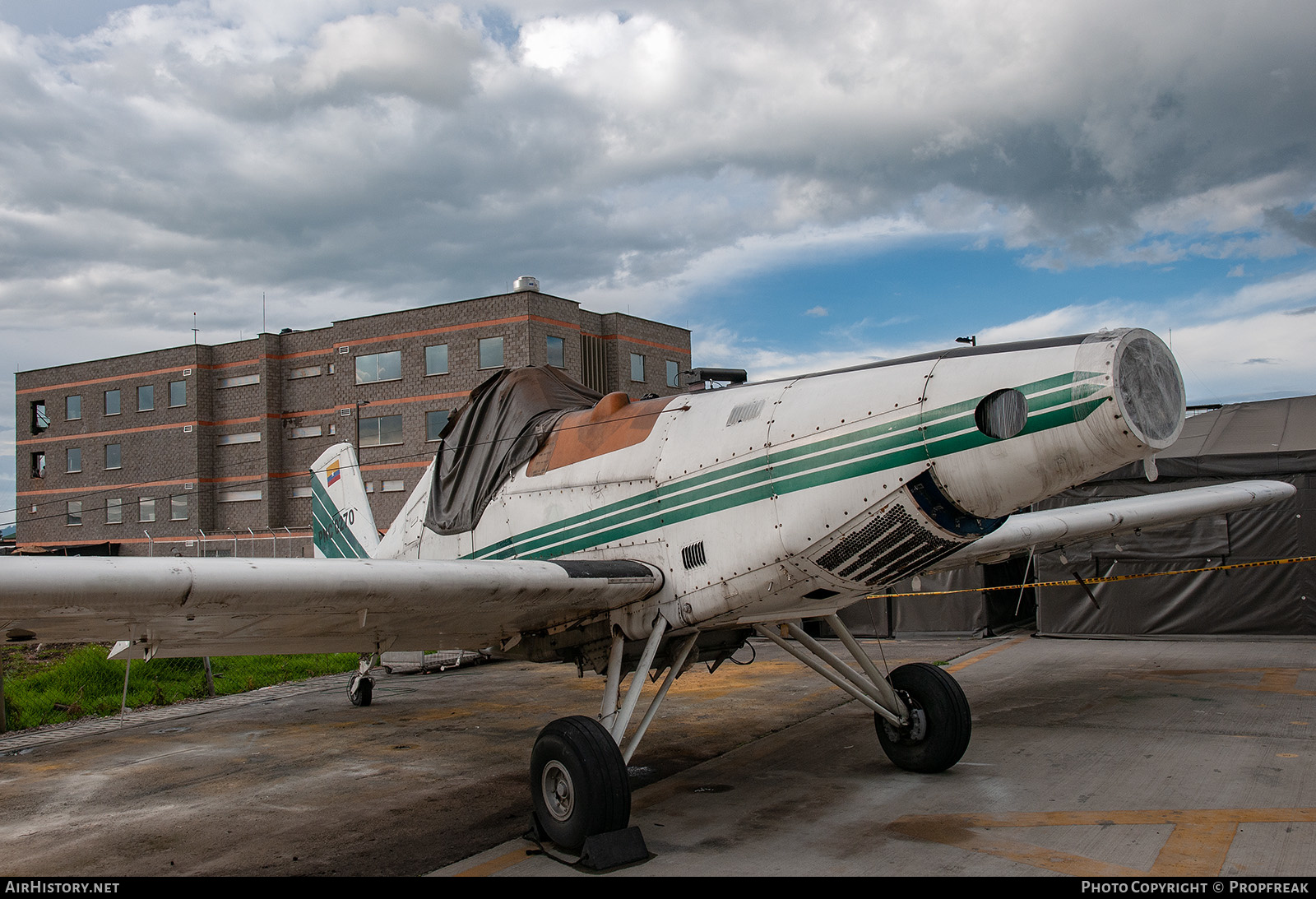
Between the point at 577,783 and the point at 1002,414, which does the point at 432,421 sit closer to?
the point at 577,783

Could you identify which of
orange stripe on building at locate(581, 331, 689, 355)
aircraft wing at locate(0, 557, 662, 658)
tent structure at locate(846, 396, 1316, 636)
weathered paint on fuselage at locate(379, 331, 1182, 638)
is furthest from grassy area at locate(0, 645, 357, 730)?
orange stripe on building at locate(581, 331, 689, 355)

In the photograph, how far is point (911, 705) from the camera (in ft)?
20.9

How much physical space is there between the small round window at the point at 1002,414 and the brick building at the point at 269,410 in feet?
93.1

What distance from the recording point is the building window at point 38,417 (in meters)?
45.6

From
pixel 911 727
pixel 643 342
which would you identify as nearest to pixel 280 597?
pixel 911 727

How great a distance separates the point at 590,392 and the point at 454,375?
90.4 feet

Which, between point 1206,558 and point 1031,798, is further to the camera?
point 1206,558

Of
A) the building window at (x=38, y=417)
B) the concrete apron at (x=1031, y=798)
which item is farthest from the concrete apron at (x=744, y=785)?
the building window at (x=38, y=417)

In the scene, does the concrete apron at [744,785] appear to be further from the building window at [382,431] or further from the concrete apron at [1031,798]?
the building window at [382,431]

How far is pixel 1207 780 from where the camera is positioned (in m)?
5.70

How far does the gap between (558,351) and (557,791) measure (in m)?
29.0

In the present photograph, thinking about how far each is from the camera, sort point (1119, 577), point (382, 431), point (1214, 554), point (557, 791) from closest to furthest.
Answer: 1. point (557, 791)
2. point (1214, 554)
3. point (1119, 577)
4. point (382, 431)

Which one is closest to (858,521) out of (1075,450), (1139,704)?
(1075,450)
